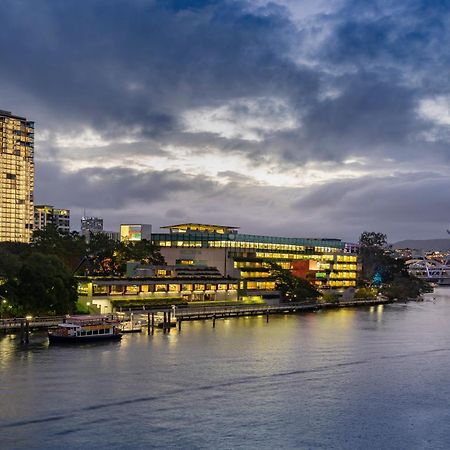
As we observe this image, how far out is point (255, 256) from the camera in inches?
5773

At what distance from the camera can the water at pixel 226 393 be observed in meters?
40.7

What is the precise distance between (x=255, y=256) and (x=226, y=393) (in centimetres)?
9697

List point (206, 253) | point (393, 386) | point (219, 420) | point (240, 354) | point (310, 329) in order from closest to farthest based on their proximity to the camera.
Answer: point (219, 420), point (393, 386), point (240, 354), point (310, 329), point (206, 253)

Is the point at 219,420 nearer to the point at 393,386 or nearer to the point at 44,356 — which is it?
the point at 393,386

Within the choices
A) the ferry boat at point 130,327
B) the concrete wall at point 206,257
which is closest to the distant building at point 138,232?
the concrete wall at point 206,257

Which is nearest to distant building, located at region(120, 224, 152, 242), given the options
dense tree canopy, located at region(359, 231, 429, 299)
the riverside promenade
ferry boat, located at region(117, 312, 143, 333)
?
the riverside promenade

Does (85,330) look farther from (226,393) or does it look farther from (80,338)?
(226,393)

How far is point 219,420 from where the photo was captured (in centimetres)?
4366

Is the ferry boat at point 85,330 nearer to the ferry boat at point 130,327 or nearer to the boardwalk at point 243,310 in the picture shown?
the ferry boat at point 130,327

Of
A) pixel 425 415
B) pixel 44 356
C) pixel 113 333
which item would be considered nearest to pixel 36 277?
pixel 113 333

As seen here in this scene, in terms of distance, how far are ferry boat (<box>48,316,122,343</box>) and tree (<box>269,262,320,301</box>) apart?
5812cm

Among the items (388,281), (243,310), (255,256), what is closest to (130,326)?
(243,310)

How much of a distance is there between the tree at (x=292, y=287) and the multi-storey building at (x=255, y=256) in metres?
1.79

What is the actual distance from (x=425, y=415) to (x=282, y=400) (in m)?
9.89
